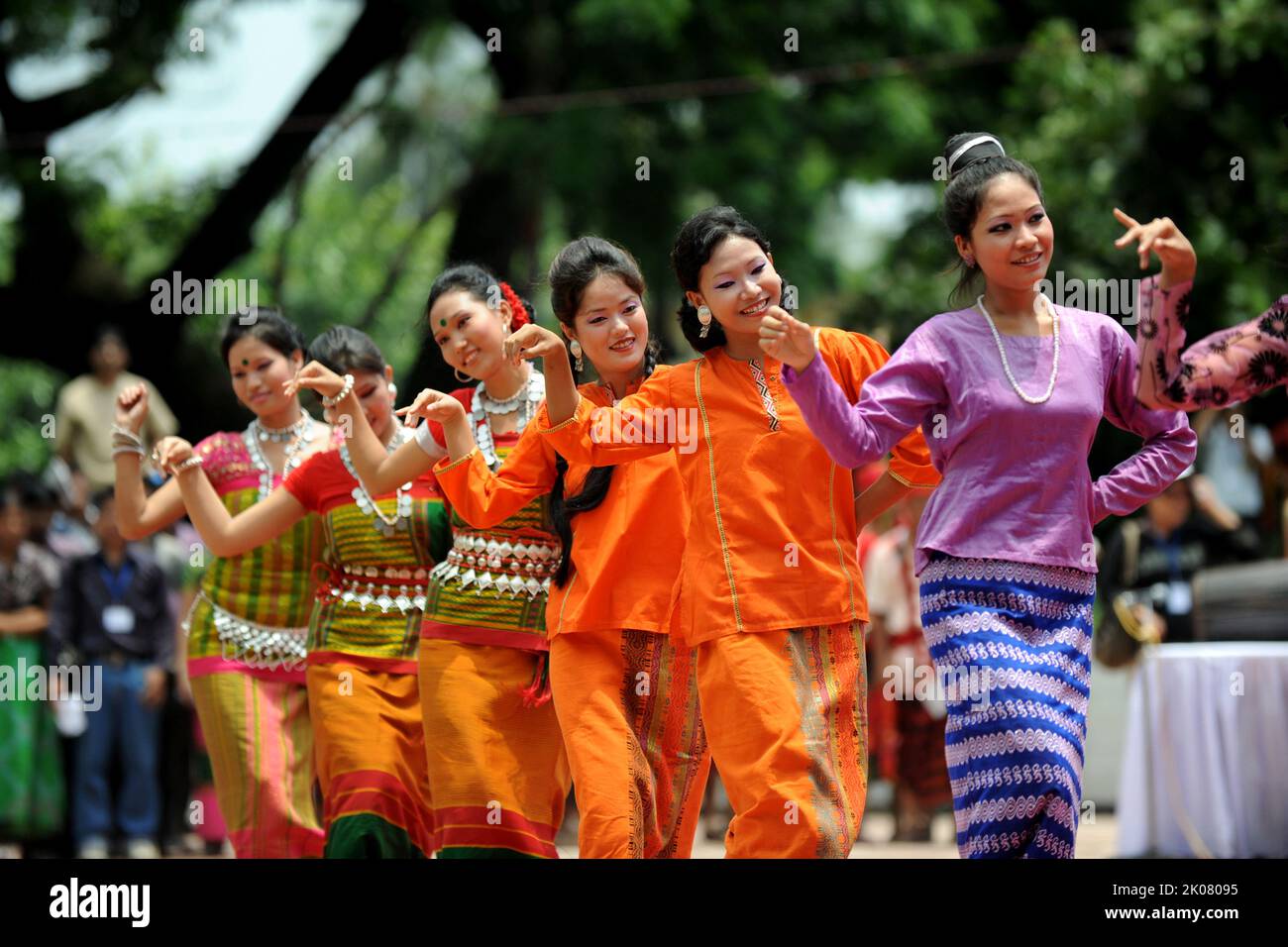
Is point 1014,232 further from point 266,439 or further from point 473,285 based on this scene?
point 266,439

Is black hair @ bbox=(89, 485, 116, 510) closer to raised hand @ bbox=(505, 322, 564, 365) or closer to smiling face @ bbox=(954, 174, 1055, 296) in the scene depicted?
raised hand @ bbox=(505, 322, 564, 365)

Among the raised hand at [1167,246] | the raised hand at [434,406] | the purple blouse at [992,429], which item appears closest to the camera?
the raised hand at [1167,246]

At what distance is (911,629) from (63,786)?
4789mm

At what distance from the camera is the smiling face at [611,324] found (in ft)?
15.7

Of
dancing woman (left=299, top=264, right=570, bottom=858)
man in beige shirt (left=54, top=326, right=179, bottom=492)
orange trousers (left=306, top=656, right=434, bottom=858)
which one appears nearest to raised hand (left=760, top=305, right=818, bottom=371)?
dancing woman (left=299, top=264, right=570, bottom=858)

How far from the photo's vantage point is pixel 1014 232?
13.9ft

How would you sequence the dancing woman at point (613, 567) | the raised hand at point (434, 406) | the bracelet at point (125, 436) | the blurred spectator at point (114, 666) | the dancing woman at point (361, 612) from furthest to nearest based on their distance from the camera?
the blurred spectator at point (114, 666) → the bracelet at point (125, 436) → the dancing woman at point (361, 612) → the raised hand at point (434, 406) → the dancing woman at point (613, 567)

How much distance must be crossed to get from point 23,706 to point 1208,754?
6284 millimetres

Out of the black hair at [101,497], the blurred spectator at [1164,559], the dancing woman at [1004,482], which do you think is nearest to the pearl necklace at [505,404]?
the dancing woman at [1004,482]

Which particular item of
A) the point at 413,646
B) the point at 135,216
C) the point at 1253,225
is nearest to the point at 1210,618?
the point at 1253,225

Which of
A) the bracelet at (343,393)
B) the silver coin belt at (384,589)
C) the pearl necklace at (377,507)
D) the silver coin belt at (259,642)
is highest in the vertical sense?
the bracelet at (343,393)

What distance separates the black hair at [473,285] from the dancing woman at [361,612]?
403 mm

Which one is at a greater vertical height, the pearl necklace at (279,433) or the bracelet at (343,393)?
the pearl necklace at (279,433)

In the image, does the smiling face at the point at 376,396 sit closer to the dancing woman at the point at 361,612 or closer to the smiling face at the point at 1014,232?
the dancing woman at the point at 361,612
